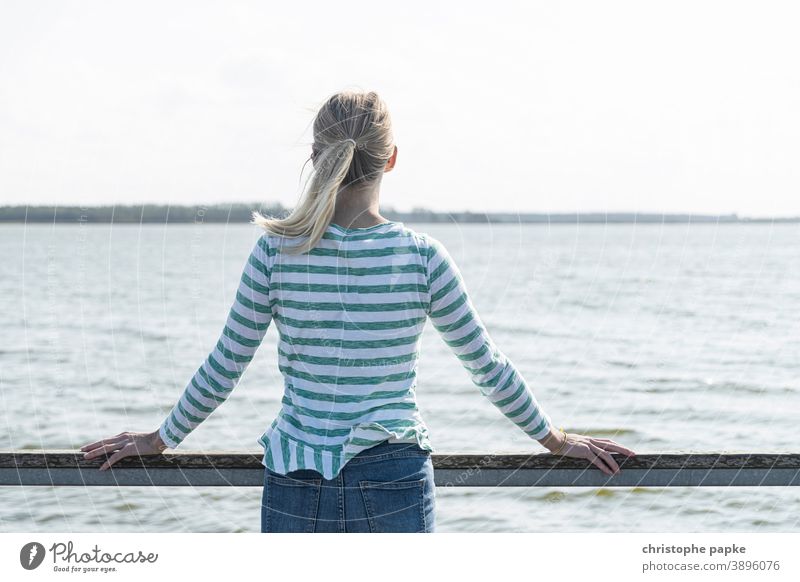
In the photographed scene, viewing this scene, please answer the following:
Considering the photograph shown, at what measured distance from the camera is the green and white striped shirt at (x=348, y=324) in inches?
81.7

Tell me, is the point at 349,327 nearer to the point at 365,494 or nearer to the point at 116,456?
the point at 365,494

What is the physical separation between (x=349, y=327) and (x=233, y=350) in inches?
14.0

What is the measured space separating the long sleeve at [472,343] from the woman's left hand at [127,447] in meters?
0.88

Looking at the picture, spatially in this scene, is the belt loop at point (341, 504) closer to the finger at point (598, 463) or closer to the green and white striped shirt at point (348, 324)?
the green and white striped shirt at point (348, 324)

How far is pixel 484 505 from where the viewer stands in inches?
290

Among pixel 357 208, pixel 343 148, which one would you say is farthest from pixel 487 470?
pixel 343 148

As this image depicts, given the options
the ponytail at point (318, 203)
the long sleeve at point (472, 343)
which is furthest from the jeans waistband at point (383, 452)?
the ponytail at point (318, 203)

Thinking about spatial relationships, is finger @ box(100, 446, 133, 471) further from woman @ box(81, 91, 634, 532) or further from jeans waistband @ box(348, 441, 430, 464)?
jeans waistband @ box(348, 441, 430, 464)

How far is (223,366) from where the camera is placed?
2291 mm

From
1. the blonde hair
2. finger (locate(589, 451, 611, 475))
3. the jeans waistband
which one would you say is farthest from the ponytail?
finger (locate(589, 451, 611, 475))

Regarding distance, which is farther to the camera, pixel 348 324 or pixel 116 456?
pixel 116 456
